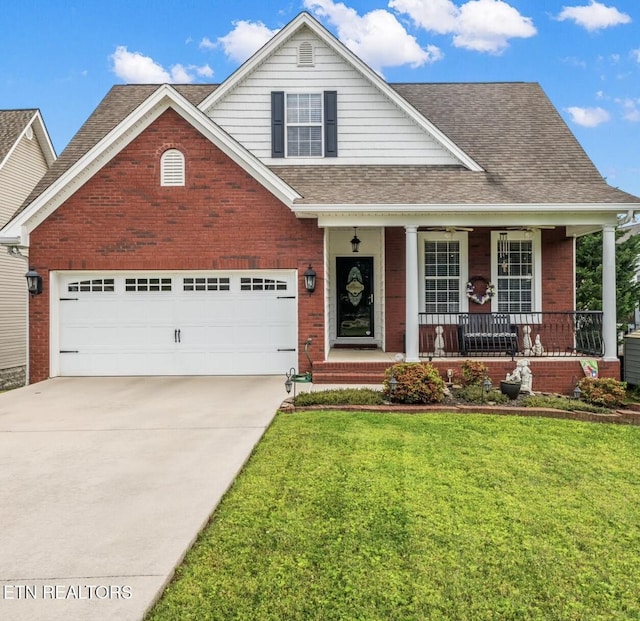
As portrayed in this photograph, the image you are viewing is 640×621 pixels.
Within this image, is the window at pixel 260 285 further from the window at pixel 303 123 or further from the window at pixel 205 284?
the window at pixel 303 123

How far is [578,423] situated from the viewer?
23.0ft

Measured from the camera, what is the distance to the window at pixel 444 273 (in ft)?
37.1

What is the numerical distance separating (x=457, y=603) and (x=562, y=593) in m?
0.65

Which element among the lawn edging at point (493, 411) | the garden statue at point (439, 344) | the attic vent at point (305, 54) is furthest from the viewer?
the attic vent at point (305, 54)

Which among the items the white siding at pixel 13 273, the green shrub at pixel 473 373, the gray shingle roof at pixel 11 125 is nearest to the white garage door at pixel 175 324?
the green shrub at pixel 473 373

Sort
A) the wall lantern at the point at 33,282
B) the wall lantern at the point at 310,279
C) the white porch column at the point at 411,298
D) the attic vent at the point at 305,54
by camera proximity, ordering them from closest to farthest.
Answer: the white porch column at the point at 411,298, the wall lantern at the point at 310,279, the wall lantern at the point at 33,282, the attic vent at the point at 305,54

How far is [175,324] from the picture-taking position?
34.3ft

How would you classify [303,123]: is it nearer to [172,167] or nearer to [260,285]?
[172,167]

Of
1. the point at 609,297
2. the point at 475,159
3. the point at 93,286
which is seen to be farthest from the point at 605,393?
the point at 93,286

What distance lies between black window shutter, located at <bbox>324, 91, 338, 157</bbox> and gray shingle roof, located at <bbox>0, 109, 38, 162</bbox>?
1114 centimetres

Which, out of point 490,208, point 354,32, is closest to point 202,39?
point 354,32

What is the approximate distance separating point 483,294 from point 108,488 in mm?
9079

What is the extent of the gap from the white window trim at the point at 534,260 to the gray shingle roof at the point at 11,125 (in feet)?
49.4

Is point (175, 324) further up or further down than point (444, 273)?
further down
